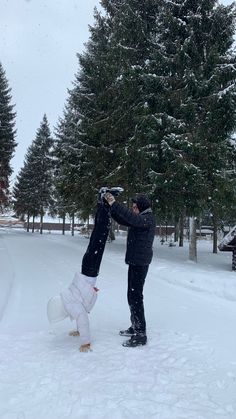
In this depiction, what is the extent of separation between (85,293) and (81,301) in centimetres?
11

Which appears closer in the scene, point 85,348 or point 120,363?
point 120,363

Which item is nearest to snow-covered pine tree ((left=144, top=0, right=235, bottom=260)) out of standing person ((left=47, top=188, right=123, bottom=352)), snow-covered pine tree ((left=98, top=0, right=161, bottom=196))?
snow-covered pine tree ((left=98, top=0, right=161, bottom=196))

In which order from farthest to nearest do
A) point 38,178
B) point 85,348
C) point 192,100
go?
point 38,178 → point 192,100 → point 85,348

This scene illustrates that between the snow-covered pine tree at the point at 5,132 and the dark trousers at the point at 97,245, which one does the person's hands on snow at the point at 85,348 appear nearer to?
the dark trousers at the point at 97,245

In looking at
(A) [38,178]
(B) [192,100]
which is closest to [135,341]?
(B) [192,100]

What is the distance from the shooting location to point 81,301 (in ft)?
17.5

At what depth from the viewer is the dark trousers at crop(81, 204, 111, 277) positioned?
5480 millimetres

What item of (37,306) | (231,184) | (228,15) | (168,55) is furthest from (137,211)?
(228,15)

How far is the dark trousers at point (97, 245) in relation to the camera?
18.0 feet

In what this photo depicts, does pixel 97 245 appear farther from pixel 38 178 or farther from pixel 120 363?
pixel 38 178

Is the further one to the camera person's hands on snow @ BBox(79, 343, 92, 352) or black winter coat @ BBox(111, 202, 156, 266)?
black winter coat @ BBox(111, 202, 156, 266)

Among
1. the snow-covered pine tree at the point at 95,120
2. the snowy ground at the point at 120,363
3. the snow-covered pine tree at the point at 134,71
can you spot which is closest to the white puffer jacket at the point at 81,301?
the snowy ground at the point at 120,363

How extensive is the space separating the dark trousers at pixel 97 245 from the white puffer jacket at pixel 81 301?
0.38 feet

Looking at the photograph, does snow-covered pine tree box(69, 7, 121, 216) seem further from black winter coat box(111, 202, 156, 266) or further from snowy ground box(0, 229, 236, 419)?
black winter coat box(111, 202, 156, 266)
